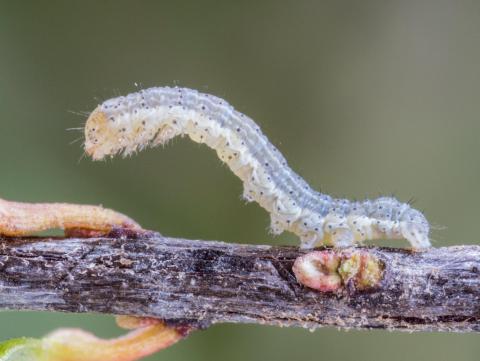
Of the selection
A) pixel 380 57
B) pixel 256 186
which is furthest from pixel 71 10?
pixel 256 186

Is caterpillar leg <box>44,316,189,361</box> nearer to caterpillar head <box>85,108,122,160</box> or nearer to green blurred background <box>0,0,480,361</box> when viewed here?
caterpillar head <box>85,108,122,160</box>

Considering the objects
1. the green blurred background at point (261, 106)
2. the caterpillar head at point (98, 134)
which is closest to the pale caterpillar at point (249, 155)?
the caterpillar head at point (98, 134)

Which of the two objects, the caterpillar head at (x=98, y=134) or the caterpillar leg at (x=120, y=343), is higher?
the caterpillar head at (x=98, y=134)

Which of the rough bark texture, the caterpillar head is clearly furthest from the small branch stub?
the caterpillar head

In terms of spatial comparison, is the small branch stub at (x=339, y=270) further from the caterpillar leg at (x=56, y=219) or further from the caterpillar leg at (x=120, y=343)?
the caterpillar leg at (x=56, y=219)

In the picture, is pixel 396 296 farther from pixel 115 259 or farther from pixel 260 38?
pixel 260 38

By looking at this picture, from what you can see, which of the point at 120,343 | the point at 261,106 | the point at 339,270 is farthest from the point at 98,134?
the point at 261,106
